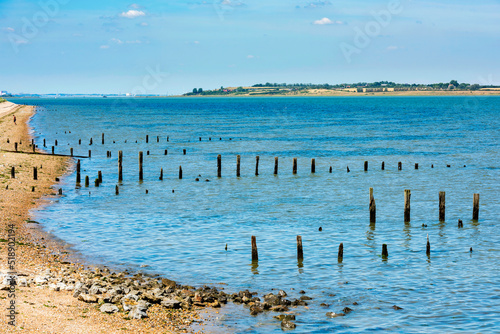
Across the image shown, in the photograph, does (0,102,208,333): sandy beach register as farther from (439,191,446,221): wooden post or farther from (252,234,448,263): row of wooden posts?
(439,191,446,221): wooden post

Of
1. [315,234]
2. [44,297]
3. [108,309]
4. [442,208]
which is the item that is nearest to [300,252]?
[315,234]

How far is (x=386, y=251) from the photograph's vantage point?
27656mm

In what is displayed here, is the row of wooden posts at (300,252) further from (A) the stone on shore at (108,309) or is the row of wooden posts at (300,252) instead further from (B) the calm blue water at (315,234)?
(A) the stone on shore at (108,309)

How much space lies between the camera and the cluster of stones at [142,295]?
1995 cm

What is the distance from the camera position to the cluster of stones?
19953 millimetres

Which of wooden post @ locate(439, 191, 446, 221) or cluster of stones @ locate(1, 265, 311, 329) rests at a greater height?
wooden post @ locate(439, 191, 446, 221)

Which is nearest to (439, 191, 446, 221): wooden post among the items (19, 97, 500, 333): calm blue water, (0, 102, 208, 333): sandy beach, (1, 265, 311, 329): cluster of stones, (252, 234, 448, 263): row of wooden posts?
(19, 97, 500, 333): calm blue water

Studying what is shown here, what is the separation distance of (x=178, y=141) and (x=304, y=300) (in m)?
74.9

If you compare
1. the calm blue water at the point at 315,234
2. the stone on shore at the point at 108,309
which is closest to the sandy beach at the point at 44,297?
the stone on shore at the point at 108,309

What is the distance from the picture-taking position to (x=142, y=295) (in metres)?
20.7

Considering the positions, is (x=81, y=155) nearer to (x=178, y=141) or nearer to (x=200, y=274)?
(x=178, y=141)

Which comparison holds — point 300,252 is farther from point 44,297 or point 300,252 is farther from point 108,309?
point 44,297

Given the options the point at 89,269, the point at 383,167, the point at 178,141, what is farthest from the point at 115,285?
the point at 178,141

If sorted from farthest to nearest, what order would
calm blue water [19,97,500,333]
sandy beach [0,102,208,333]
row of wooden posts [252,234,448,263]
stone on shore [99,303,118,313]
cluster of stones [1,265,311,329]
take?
row of wooden posts [252,234,448,263], calm blue water [19,97,500,333], cluster of stones [1,265,311,329], stone on shore [99,303,118,313], sandy beach [0,102,208,333]
